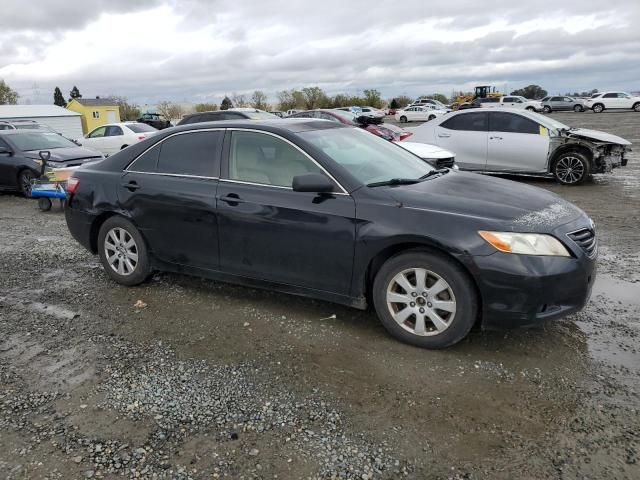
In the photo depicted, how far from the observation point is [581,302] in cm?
362

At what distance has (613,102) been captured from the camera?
42688 mm

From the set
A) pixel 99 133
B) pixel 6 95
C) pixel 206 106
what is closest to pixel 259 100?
pixel 206 106

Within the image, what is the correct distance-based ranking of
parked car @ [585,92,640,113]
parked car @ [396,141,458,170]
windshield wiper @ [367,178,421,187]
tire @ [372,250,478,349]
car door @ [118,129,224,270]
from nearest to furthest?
tire @ [372,250,478,349], windshield wiper @ [367,178,421,187], car door @ [118,129,224,270], parked car @ [396,141,458,170], parked car @ [585,92,640,113]

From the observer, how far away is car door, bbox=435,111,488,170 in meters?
11.1

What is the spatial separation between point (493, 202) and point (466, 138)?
7.88 m

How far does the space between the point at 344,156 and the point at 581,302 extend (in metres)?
2.10

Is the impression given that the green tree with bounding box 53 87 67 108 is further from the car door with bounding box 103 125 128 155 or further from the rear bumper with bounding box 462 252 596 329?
the rear bumper with bounding box 462 252 596 329

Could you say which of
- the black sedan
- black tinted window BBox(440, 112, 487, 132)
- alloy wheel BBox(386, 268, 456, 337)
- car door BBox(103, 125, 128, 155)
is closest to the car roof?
the black sedan

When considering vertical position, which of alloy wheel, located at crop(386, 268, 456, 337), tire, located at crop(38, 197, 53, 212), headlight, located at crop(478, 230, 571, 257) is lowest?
tire, located at crop(38, 197, 53, 212)

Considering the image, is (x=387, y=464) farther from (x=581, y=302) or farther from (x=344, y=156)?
(x=344, y=156)

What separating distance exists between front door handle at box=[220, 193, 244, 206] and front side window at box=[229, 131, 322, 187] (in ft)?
0.53

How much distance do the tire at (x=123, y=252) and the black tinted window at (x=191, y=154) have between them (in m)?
0.71

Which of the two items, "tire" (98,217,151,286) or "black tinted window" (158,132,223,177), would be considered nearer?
"black tinted window" (158,132,223,177)

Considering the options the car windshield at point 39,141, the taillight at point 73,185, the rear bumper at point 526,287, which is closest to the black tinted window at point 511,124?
the rear bumper at point 526,287
